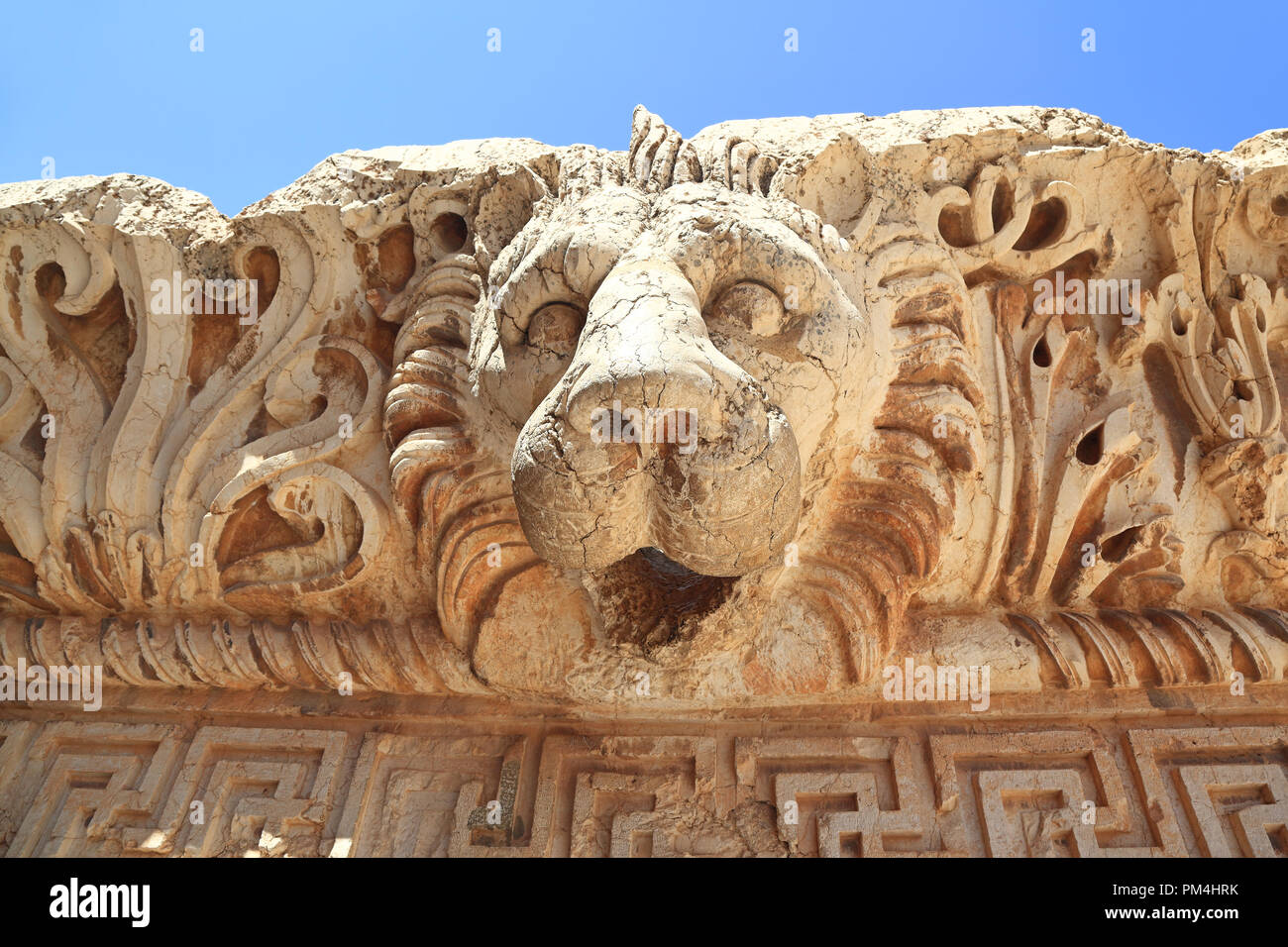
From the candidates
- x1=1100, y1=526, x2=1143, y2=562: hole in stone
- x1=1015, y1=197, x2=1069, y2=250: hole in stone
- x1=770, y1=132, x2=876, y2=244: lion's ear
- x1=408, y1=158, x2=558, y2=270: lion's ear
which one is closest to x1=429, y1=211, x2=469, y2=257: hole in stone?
x1=408, y1=158, x2=558, y2=270: lion's ear

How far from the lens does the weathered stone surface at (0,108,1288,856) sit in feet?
6.38

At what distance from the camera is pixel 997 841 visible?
1923 millimetres

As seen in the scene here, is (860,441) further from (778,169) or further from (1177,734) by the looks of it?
(1177,734)

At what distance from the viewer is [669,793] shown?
2.03 m

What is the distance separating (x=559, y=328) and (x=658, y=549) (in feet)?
1.50

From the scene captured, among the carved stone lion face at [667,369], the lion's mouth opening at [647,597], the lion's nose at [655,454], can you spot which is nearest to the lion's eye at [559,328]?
the carved stone lion face at [667,369]

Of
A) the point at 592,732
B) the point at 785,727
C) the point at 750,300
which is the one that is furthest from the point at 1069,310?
the point at 592,732

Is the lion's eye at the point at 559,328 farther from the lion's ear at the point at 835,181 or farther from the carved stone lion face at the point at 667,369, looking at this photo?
the lion's ear at the point at 835,181

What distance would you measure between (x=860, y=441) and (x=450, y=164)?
3.97 ft

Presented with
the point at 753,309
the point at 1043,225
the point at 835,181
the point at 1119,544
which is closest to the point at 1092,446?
the point at 1119,544

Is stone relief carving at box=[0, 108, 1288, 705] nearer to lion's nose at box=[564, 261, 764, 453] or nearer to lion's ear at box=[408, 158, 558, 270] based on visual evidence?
lion's ear at box=[408, 158, 558, 270]
